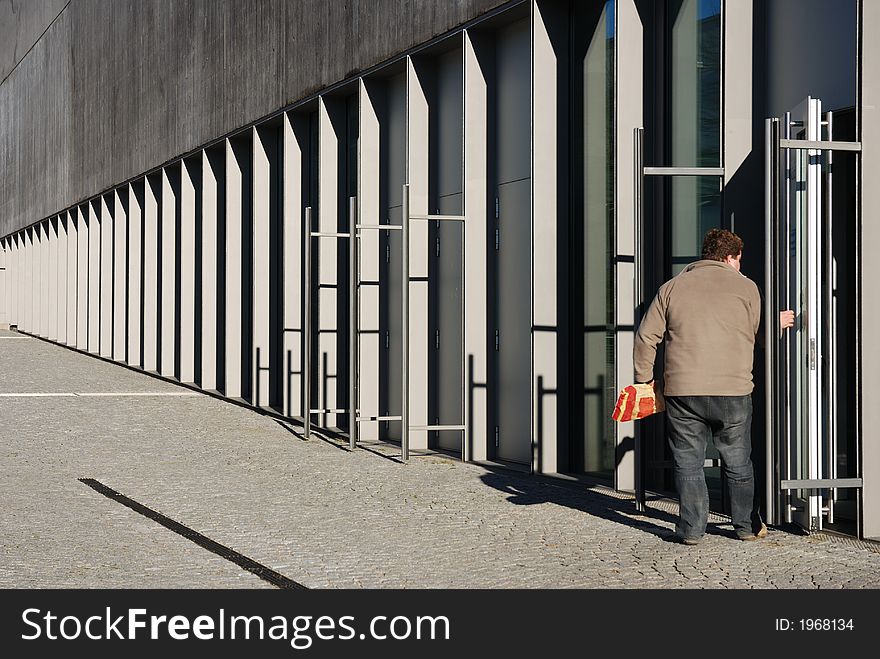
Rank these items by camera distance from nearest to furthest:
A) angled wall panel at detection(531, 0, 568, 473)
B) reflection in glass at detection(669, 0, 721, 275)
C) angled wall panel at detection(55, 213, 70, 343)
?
1. reflection in glass at detection(669, 0, 721, 275)
2. angled wall panel at detection(531, 0, 568, 473)
3. angled wall panel at detection(55, 213, 70, 343)

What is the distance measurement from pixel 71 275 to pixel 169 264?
9.62 meters

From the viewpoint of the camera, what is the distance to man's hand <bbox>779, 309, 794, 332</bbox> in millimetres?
7895

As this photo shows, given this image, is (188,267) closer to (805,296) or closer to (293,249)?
(293,249)

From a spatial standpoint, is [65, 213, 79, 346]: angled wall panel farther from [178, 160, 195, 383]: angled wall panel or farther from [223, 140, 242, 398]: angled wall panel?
[223, 140, 242, 398]: angled wall panel

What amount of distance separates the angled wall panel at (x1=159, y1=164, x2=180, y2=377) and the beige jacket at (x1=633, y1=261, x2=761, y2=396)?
16.8 metres

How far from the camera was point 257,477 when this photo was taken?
442 inches

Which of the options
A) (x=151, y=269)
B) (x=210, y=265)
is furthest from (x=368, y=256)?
(x=151, y=269)

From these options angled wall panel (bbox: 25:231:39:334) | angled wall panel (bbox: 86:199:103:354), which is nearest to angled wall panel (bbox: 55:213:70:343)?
angled wall panel (bbox: 86:199:103:354)

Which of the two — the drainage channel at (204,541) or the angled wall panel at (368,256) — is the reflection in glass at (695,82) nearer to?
the drainage channel at (204,541)

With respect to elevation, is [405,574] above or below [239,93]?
below

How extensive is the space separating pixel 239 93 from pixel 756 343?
12.5m

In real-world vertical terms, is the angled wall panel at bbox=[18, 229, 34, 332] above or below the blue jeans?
above
